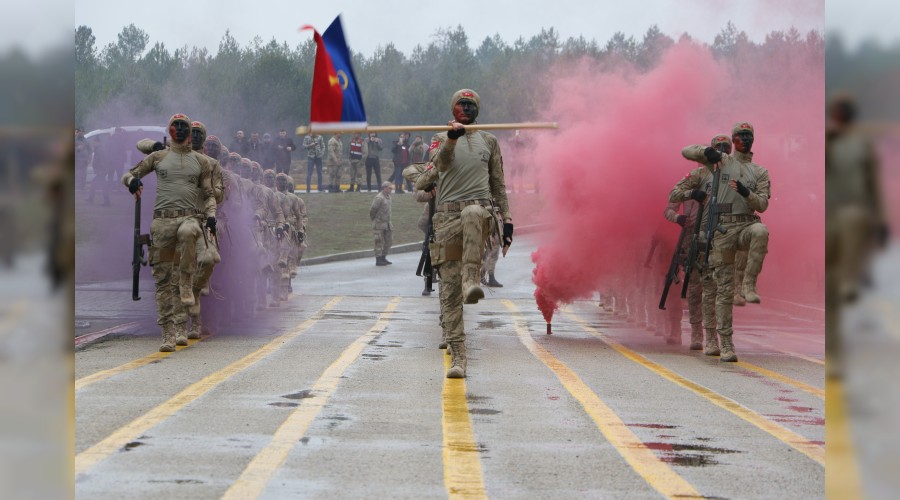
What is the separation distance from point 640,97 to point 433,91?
5301 centimetres

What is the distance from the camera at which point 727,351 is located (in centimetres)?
1246

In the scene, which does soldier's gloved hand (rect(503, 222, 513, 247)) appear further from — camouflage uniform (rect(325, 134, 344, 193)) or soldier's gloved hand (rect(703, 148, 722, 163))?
camouflage uniform (rect(325, 134, 344, 193))

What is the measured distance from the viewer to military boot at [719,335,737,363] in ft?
40.7

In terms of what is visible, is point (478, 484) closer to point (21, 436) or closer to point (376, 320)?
point (21, 436)

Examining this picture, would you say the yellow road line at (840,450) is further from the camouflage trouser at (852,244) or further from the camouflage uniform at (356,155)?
the camouflage uniform at (356,155)

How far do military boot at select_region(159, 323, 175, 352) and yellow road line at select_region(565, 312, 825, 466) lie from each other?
450 cm

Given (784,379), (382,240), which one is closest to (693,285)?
(784,379)

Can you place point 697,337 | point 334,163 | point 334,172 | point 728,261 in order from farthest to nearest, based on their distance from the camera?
point 334,172 → point 334,163 → point 697,337 → point 728,261

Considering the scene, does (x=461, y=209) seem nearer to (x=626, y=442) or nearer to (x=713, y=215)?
(x=713, y=215)

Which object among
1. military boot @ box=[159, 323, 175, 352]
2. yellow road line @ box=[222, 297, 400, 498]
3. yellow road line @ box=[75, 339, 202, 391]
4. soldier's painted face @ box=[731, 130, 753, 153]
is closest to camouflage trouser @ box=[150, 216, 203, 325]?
military boot @ box=[159, 323, 175, 352]

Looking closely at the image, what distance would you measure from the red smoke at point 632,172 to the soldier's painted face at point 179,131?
4.31 m

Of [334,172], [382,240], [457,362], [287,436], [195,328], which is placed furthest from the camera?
[334,172]

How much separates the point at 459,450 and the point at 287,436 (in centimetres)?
101

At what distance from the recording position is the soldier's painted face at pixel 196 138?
13.4 metres
